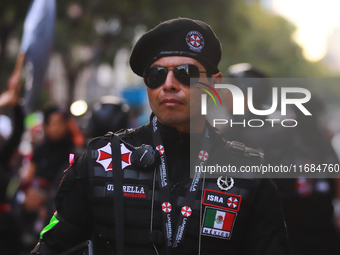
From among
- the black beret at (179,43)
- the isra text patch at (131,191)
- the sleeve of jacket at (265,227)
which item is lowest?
the sleeve of jacket at (265,227)

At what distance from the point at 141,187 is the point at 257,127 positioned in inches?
79.9

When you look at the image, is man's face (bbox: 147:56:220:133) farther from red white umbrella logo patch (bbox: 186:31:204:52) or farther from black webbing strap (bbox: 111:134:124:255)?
black webbing strap (bbox: 111:134:124:255)

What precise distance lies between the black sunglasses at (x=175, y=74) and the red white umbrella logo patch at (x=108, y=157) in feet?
1.10

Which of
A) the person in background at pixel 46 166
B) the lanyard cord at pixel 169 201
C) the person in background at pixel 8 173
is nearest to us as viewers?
the lanyard cord at pixel 169 201

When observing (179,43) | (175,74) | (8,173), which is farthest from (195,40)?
(8,173)

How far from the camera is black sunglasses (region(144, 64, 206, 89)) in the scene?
5.79 feet

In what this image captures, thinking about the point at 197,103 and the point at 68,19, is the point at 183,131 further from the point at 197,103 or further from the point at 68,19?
the point at 68,19

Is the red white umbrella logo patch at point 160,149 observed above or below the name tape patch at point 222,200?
above

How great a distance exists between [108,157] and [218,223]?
596mm

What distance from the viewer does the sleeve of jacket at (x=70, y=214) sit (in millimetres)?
1735

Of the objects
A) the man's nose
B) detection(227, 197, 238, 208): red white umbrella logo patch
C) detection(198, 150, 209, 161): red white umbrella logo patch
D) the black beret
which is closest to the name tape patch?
detection(227, 197, 238, 208): red white umbrella logo patch

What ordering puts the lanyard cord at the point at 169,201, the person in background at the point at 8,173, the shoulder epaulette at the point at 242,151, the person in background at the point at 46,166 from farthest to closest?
the person in background at the point at 46,166 < the person in background at the point at 8,173 < the shoulder epaulette at the point at 242,151 < the lanyard cord at the point at 169,201

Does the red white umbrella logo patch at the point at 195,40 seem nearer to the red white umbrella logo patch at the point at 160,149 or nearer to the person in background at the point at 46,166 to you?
the red white umbrella logo patch at the point at 160,149

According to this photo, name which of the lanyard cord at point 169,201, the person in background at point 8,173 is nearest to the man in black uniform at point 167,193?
the lanyard cord at point 169,201
